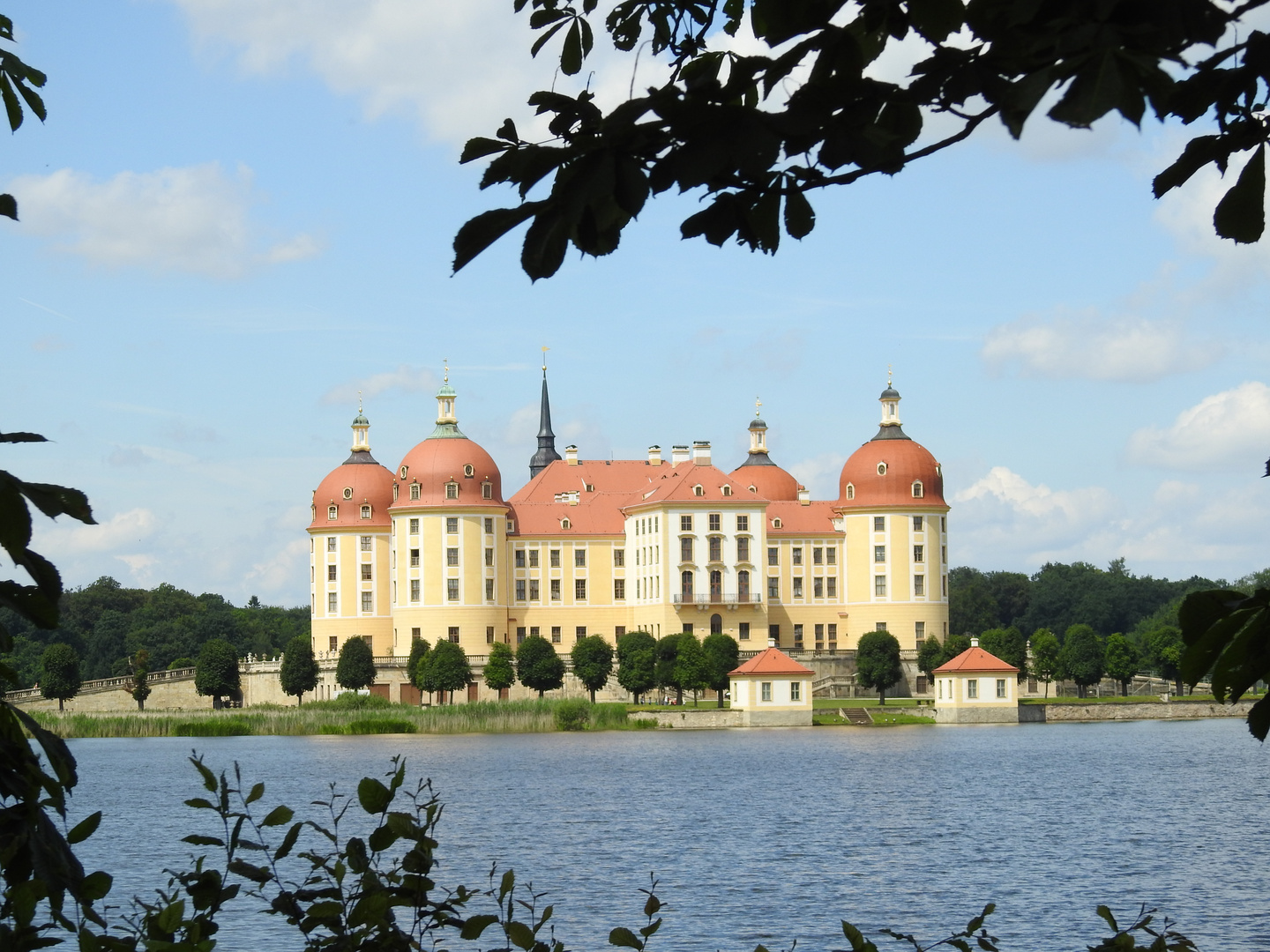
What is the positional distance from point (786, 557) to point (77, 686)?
1231 inches

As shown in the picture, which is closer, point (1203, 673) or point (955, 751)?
point (1203, 673)

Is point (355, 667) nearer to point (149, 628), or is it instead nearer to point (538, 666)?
point (538, 666)

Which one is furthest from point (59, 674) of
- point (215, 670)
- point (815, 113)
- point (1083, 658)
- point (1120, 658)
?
point (815, 113)

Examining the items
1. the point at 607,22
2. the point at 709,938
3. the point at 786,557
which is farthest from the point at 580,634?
the point at 607,22

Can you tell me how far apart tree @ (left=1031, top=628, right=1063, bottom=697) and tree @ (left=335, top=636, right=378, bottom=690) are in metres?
27.2

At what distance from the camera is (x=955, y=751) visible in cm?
4675

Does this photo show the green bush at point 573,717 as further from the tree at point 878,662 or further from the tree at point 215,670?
the tree at point 215,670

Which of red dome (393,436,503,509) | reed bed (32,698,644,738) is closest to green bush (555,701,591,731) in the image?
reed bed (32,698,644,738)

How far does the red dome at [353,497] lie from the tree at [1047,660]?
95.6 ft

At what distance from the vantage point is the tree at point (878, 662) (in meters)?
68.1

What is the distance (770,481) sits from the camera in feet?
276

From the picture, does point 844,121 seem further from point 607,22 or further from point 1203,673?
point 607,22

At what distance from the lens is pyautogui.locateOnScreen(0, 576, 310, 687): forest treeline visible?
88.3m

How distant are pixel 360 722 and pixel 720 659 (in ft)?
48.5
